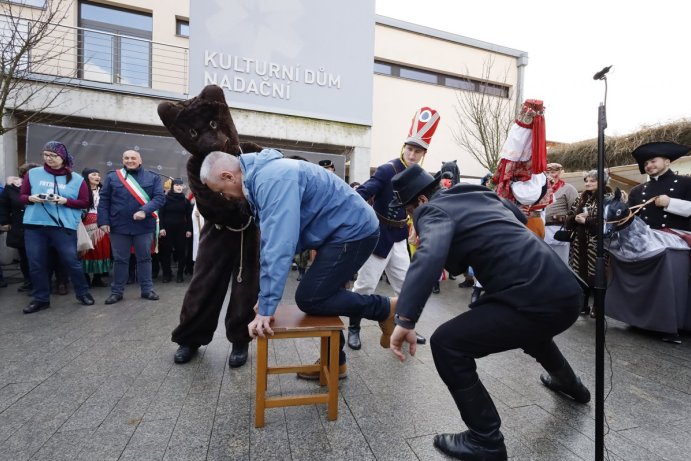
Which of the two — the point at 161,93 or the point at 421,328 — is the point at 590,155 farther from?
the point at 161,93

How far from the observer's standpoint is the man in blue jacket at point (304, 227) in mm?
1990

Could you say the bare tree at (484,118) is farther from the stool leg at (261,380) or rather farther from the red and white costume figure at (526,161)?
the stool leg at (261,380)

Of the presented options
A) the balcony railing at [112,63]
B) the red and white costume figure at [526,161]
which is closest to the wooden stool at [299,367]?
the red and white costume figure at [526,161]

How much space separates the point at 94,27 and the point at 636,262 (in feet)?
42.4

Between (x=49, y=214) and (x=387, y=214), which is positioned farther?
(x=49, y=214)

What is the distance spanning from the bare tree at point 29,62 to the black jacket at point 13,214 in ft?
2.93

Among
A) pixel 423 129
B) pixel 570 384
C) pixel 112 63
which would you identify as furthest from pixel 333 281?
pixel 112 63

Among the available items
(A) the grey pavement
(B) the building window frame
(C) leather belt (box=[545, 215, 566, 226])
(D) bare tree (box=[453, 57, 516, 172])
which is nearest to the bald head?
(A) the grey pavement

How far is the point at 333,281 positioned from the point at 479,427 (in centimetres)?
109

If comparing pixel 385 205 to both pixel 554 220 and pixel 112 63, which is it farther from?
pixel 112 63

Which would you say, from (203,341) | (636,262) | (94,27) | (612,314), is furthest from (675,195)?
(94,27)

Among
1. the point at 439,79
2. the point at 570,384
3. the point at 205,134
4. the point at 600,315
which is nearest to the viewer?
the point at 600,315

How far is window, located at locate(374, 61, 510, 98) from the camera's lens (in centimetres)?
1324

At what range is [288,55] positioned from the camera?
946 cm
